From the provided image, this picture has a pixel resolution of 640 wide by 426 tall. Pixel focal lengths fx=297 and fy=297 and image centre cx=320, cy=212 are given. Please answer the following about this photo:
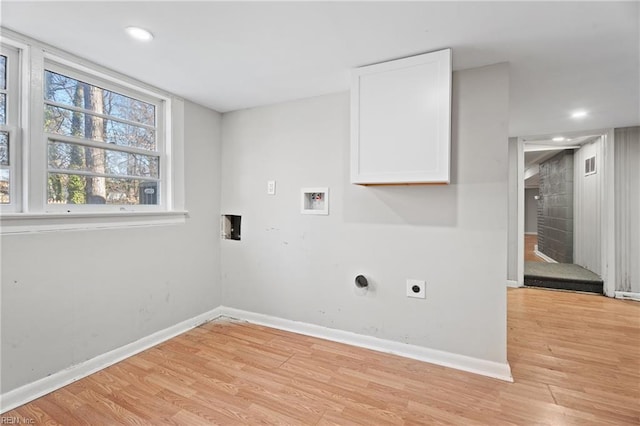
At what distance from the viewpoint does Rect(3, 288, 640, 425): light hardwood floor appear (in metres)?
1.62

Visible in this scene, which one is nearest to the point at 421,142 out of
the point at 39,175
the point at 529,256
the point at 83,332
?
the point at 39,175

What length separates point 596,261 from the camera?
13.9 feet

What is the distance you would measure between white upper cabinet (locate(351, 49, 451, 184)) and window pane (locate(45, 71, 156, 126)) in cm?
176

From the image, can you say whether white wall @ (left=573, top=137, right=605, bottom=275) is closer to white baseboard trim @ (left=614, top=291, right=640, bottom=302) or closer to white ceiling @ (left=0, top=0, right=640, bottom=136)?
white baseboard trim @ (left=614, top=291, right=640, bottom=302)

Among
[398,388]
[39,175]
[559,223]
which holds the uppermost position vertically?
[39,175]

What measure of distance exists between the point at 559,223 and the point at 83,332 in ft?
23.0

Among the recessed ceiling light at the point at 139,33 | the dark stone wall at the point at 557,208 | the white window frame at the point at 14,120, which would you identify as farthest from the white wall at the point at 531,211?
the white window frame at the point at 14,120

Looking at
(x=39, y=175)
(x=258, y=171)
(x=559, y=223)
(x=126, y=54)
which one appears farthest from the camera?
(x=559, y=223)

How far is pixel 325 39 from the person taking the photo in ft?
5.75

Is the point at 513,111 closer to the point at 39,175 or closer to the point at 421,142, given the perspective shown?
the point at 421,142

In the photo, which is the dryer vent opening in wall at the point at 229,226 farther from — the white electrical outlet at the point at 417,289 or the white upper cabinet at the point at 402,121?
the white electrical outlet at the point at 417,289

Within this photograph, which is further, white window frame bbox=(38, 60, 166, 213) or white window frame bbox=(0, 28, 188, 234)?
white window frame bbox=(38, 60, 166, 213)

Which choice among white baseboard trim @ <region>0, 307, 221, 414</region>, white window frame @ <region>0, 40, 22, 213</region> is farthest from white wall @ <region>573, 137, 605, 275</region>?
white window frame @ <region>0, 40, 22, 213</region>

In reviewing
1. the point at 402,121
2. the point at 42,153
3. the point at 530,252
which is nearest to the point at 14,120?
the point at 42,153
